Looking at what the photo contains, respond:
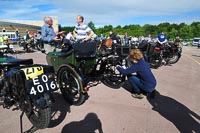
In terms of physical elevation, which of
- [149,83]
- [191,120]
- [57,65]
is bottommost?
[191,120]

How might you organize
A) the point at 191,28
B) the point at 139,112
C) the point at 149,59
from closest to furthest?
the point at 139,112
the point at 149,59
the point at 191,28

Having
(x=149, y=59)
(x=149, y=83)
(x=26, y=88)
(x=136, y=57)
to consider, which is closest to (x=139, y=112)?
(x=149, y=83)

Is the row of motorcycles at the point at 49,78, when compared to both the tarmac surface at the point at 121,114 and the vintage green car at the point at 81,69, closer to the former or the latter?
the vintage green car at the point at 81,69

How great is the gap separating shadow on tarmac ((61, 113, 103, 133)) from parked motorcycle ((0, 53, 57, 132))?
0.49 meters

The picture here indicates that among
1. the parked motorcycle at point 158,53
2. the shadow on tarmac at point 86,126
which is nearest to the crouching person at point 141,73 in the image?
the shadow on tarmac at point 86,126

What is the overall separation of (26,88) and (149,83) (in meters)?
2.96

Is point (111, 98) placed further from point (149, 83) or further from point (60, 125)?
point (60, 125)

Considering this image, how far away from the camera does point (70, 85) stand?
5379 millimetres

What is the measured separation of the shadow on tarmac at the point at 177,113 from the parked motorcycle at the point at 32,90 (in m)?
2.32

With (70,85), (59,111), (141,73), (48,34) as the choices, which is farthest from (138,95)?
(48,34)

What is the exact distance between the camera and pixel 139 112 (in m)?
4.91

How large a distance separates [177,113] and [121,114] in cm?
117

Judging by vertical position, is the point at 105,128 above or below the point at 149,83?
below

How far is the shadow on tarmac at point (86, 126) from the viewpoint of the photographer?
13.2 feet
